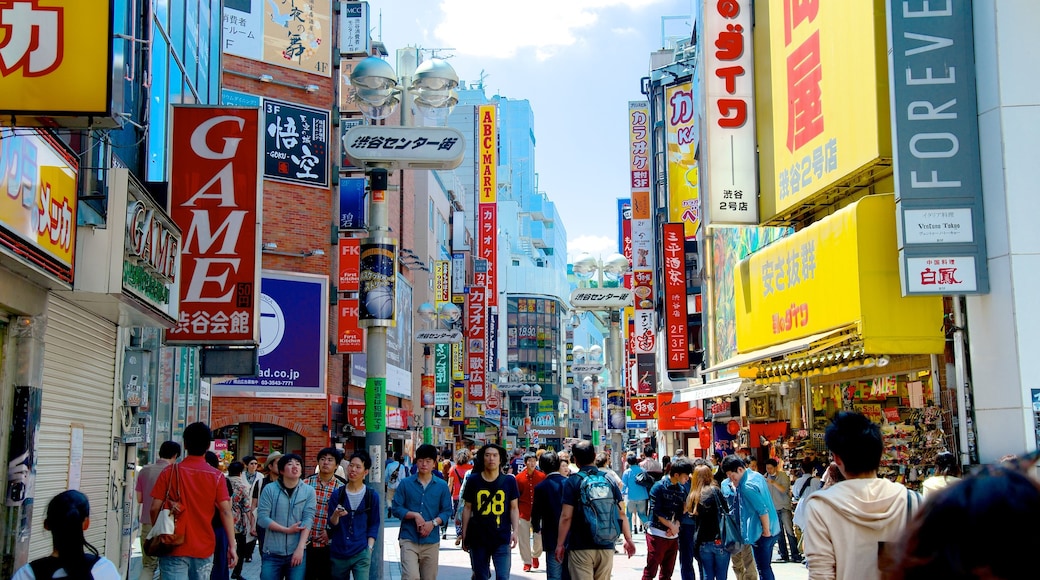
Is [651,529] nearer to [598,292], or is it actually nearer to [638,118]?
[598,292]

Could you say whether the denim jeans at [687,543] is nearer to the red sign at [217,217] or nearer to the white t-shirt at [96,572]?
the red sign at [217,217]

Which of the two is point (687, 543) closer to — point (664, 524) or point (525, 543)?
point (664, 524)

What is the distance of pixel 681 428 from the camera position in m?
33.8

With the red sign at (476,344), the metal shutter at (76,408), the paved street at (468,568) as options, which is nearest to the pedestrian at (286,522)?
the metal shutter at (76,408)

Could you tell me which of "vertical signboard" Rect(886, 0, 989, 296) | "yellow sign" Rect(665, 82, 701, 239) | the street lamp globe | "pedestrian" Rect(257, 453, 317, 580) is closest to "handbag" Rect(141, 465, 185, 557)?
"pedestrian" Rect(257, 453, 317, 580)

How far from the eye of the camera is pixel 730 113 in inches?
609

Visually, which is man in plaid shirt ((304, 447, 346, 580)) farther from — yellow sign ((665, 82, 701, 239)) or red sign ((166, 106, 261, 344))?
yellow sign ((665, 82, 701, 239))

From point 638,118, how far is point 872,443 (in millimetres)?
35074

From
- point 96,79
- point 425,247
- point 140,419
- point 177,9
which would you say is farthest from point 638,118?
point 96,79

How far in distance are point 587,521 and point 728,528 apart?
6.78ft

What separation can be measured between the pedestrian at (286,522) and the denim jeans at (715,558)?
13.6 feet

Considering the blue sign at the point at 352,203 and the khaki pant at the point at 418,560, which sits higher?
the blue sign at the point at 352,203

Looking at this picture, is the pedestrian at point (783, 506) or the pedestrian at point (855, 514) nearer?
the pedestrian at point (855, 514)

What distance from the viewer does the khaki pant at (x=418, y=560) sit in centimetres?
1056
